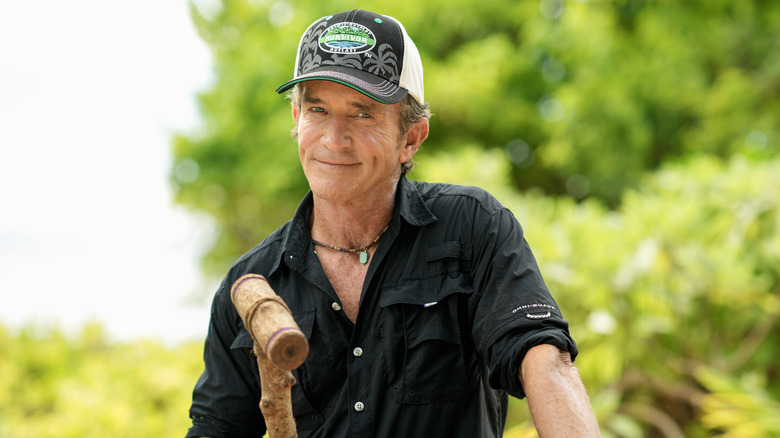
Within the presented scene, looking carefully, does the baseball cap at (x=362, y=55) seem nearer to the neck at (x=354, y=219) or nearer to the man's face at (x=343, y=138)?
the man's face at (x=343, y=138)

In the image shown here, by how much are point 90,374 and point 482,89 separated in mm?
7065

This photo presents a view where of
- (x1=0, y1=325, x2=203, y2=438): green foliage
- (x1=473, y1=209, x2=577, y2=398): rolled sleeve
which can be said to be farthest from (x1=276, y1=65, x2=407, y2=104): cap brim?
(x1=0, y1=325, x2=203, y2=438): green foliage

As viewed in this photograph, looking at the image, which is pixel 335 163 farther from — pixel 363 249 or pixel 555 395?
pixel 555 395

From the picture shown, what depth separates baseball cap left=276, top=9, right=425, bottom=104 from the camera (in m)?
1.66

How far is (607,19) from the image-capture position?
29.6 feet

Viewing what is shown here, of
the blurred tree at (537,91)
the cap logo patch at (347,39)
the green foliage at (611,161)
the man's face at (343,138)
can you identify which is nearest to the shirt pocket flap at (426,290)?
the man's face at (343,138)

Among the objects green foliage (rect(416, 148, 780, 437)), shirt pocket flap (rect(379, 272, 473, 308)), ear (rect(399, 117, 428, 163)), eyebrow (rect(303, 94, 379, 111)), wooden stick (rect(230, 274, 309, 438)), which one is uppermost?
green foliage (rect(416, 148, 780, 437))

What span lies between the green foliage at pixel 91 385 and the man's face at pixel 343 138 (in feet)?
12.0

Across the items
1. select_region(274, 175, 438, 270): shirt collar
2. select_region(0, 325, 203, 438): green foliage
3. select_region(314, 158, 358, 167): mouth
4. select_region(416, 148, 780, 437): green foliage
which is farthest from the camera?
select_region(0, 325, 203, 438): green foliage

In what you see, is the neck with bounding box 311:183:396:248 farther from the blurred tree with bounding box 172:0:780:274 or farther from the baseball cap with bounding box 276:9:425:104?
the blurred tree with bounding box 172:0:780:274

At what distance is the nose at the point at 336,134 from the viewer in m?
1.69

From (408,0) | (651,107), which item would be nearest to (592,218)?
(651,107)

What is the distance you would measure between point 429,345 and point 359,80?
0.66 metres

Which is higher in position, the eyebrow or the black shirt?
the eyebrow
